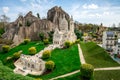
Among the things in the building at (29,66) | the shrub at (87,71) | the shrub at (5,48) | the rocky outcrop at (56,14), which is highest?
the rocky outcrop at (56,14)

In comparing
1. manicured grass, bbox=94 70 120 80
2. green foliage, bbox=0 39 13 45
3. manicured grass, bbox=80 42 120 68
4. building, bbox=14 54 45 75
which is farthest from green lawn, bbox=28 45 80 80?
green foliage, bbox=0 39 13 45

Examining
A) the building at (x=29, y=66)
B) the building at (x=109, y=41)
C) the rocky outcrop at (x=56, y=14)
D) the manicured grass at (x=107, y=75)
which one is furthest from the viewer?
the rocky outcrop at (x=56, y=14)

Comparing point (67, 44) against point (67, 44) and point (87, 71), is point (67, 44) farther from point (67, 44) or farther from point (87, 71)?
point (87, 71)

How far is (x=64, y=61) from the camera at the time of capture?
140 ft

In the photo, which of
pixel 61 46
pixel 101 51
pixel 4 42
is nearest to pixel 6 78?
pixel 101 51

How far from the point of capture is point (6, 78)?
1534cm

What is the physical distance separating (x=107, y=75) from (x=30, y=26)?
46000 millimetres

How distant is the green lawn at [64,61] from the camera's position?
37269 millimetres

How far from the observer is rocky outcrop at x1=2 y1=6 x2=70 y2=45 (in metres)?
69.1

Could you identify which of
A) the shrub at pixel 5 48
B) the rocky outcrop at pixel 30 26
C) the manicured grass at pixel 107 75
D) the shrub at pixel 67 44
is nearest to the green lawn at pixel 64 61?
the shrub at pixel 67 44

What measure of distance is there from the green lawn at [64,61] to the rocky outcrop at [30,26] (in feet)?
68.9

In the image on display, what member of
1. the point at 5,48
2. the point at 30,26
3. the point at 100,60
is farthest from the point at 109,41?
the point at 30,26

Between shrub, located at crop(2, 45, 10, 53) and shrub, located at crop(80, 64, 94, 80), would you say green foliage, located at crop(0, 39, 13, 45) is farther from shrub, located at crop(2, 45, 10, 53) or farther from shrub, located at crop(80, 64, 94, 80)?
shrub, located at crop(80, 64, 94, 80)

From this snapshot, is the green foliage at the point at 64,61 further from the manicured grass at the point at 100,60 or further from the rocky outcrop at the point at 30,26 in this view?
the rocky outcrop at the point at 30,26
